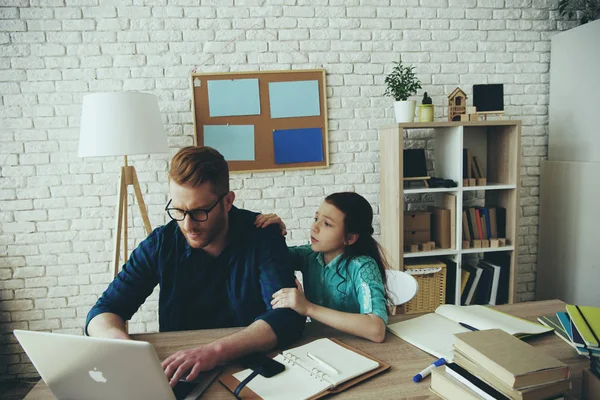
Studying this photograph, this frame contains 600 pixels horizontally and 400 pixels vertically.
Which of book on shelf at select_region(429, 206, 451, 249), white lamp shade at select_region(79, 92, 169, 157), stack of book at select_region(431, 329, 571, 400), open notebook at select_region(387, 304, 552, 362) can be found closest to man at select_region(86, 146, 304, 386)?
open notebook at select_region(387, 304, 552, 362)

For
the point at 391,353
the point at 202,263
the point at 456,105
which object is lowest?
the point at 391,353

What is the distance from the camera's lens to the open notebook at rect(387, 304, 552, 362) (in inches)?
51.3

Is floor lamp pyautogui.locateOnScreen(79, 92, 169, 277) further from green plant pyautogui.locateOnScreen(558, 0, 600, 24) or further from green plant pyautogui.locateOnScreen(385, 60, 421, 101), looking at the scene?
green plant pyautogui.locateOnScreen(558, 0, 600, 24)

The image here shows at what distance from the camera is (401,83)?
298 centimetres

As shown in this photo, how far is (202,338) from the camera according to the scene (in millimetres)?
1401

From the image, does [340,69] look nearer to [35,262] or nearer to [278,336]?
[278,336]

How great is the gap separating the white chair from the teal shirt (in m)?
0.32

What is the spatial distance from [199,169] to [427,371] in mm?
943

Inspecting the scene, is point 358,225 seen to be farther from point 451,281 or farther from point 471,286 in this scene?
point 471,286

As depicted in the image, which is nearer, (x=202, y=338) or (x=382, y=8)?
(x=202, y=338)

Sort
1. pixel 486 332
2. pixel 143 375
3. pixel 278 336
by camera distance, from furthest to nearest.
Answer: pixel 278 336
pixel 486 332
pixel 143 375

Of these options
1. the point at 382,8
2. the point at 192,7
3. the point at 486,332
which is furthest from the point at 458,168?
the point at 192,7

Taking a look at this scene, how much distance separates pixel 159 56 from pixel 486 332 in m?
2.71

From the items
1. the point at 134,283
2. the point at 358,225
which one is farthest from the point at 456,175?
the point at 134,283
